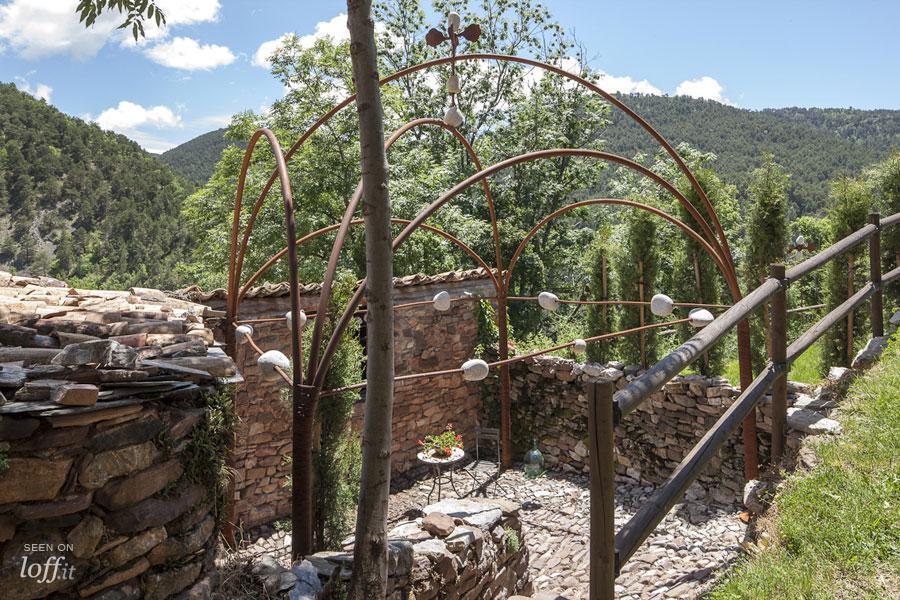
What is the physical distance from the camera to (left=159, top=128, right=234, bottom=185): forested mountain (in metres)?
36.8

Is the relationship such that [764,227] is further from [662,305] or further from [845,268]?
[662,305]

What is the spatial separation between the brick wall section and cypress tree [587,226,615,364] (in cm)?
152

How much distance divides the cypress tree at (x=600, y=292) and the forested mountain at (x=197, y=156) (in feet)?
108

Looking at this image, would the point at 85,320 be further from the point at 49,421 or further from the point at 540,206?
the point at 540,206

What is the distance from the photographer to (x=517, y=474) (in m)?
7.39

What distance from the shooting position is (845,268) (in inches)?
251

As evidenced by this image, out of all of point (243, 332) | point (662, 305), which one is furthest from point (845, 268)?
point (243, 332)

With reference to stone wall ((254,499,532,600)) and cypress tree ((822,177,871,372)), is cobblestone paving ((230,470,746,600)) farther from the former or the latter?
cypress tree ((822,177,871,372))

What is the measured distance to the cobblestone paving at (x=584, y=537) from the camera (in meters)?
4.34

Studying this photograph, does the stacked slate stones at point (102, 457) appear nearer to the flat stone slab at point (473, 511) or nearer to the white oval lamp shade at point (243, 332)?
the white oval lamp shade at point (243, 332)

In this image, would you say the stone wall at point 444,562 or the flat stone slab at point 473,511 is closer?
the stone wall at point 444,562

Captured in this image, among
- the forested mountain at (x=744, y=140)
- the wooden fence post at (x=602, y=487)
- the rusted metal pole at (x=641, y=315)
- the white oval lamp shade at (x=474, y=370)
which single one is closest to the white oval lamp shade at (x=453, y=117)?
the white oval lamp shade at (x=474, y=370)

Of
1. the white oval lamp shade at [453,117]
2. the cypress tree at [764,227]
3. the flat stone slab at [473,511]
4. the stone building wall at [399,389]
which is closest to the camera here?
the white oval lamp shade at [453,117]

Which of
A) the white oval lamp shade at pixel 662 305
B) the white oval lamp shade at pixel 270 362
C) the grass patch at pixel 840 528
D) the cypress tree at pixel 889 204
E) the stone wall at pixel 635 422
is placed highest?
the cypress tree at pixel 889 204
